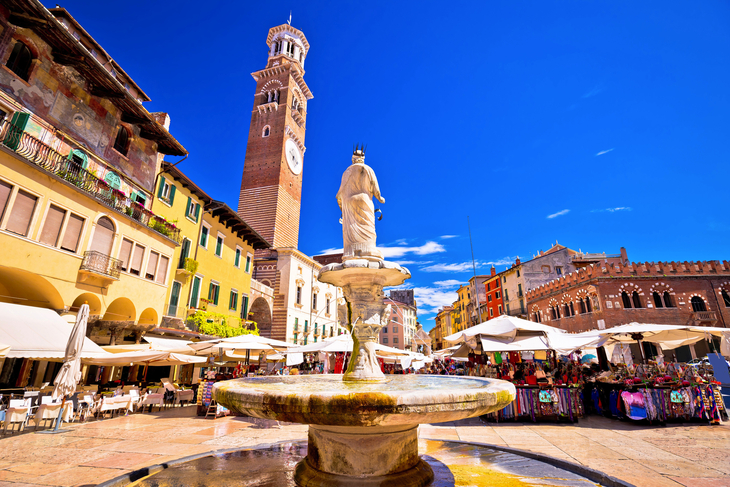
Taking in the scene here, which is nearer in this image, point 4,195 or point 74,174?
point 4,195

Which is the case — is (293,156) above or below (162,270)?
above

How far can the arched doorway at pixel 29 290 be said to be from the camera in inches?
446

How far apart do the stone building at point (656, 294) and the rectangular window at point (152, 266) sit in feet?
99.7

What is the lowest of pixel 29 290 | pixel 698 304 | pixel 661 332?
pixel 661 332

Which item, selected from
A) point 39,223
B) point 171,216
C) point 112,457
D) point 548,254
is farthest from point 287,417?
point 548,254

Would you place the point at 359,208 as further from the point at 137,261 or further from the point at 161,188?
the point at 161,188

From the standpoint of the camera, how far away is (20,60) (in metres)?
12.0

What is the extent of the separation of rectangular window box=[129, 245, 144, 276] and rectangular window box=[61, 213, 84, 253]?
2587 millimetres

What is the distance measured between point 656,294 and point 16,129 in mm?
39042

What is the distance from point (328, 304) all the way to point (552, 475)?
39037mm

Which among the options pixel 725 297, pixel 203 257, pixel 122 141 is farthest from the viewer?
pixel 725 297

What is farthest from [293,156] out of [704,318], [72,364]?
[704,318]

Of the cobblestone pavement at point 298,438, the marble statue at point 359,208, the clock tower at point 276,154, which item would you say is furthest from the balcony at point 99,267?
the clock tower at point 276,154

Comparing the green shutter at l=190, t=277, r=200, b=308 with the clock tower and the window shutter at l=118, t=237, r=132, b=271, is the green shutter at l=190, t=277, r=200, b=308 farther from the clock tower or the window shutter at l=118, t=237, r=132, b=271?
the clock tower
